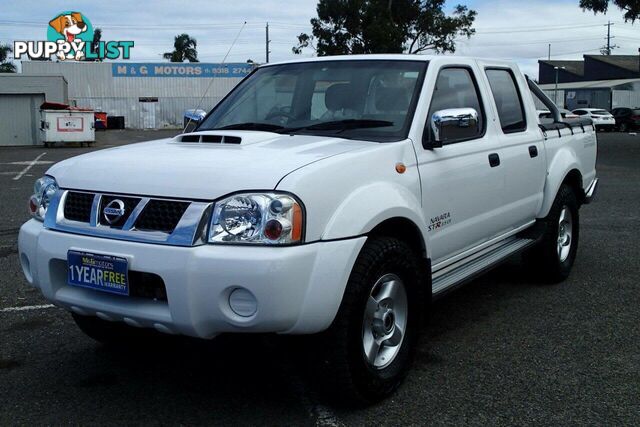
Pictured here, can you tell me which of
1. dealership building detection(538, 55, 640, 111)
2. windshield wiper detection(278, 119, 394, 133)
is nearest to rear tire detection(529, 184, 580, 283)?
windshield wiper detection(278, 119, 394, 133)

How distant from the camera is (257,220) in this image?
309 centimetres

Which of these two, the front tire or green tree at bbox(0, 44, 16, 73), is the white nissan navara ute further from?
green tree at bbox(0, 44, 16, 73)

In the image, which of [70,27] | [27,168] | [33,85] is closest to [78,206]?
[27,168]

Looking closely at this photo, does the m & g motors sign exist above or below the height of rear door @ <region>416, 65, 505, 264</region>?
above

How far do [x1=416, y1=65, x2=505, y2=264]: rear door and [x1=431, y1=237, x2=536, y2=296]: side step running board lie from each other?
0.10 meters

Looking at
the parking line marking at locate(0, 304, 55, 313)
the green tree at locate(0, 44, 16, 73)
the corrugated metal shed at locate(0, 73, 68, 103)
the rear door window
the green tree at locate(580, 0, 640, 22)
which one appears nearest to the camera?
the rear door window

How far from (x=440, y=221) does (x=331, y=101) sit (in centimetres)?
102

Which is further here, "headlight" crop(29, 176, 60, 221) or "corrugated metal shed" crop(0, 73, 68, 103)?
"corrugated metal shed" crop(0, 73, 68, 103)

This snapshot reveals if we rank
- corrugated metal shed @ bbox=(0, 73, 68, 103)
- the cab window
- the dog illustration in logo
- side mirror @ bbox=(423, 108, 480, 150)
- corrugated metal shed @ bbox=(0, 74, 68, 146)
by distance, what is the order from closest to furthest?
side mirror @ bbox=(423, 108, 480, 150)
the cab window
corrugated metal shed @ bbox=(0, 74, 68, 146)
corrugated metal shed @ bbox=(0, 73, 68, 103)
the dog illustration in logo

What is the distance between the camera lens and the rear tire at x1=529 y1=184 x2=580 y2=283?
18.8 feet

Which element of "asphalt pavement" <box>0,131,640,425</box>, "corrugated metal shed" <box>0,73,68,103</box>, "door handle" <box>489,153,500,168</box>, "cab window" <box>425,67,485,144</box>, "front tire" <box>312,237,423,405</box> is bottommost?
"asphalt pavement" <box>0,131,640,425</box>

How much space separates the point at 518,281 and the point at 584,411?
8.84 ft

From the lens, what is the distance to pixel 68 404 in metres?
3.63

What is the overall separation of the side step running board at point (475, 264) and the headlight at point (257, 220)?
1322 mm
